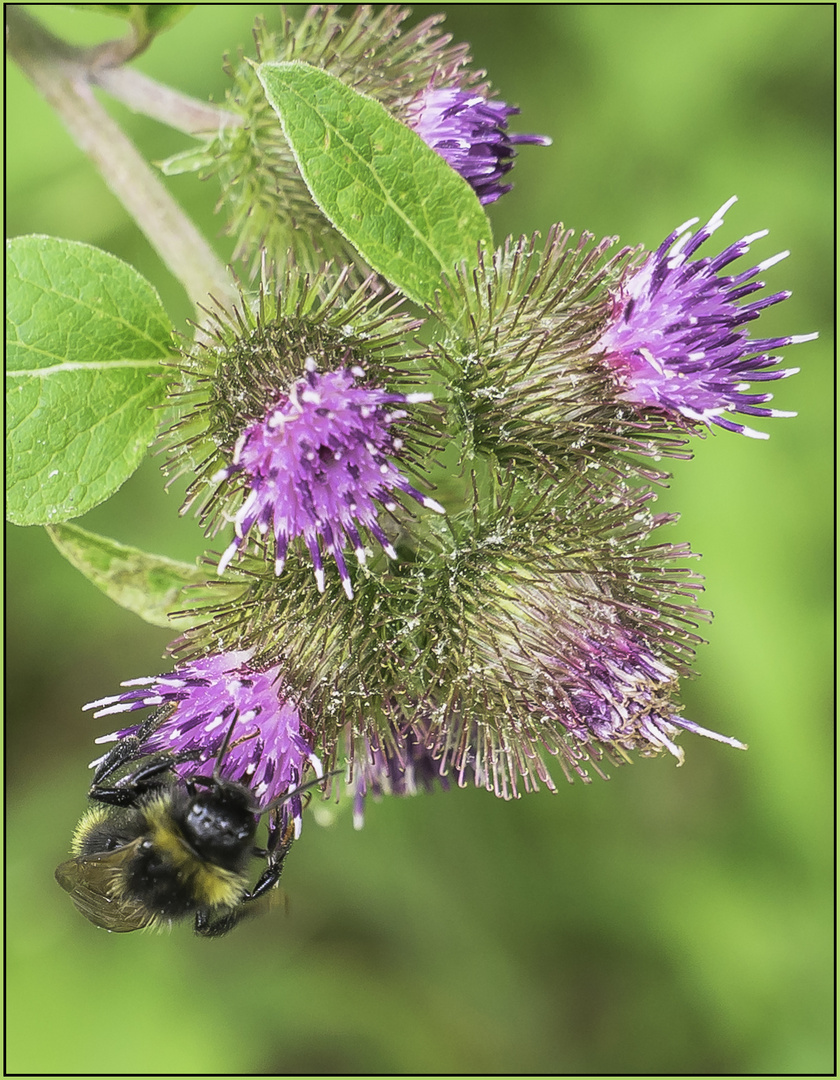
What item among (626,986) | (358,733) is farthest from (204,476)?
(626,986)

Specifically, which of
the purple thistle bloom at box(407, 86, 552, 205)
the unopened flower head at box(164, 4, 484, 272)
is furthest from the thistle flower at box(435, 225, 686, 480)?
the unopened flower head at box(164, 4, 484, 272)

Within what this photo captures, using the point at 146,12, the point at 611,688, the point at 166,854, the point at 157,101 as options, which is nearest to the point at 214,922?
the point at 166,854

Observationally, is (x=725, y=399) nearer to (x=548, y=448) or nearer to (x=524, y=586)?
(x=548, y=448)

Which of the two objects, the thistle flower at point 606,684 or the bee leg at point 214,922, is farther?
the bee leg at point 214,922

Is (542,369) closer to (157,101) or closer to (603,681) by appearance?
(603,681)

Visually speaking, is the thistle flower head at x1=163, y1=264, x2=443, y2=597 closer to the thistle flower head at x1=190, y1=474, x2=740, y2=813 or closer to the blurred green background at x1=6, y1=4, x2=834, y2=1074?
the thistle flower head at x1=190, y1=474, x2=740, y2=813

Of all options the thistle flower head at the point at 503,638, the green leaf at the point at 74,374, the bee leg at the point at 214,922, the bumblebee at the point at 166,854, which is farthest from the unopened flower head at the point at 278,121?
the bee leg at the point at 214,922

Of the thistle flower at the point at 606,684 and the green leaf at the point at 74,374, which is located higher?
the green leaf at the point at 74,374

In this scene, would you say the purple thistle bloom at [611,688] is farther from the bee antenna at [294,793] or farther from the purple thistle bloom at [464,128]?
the purple thistle bloom at [464,128]
